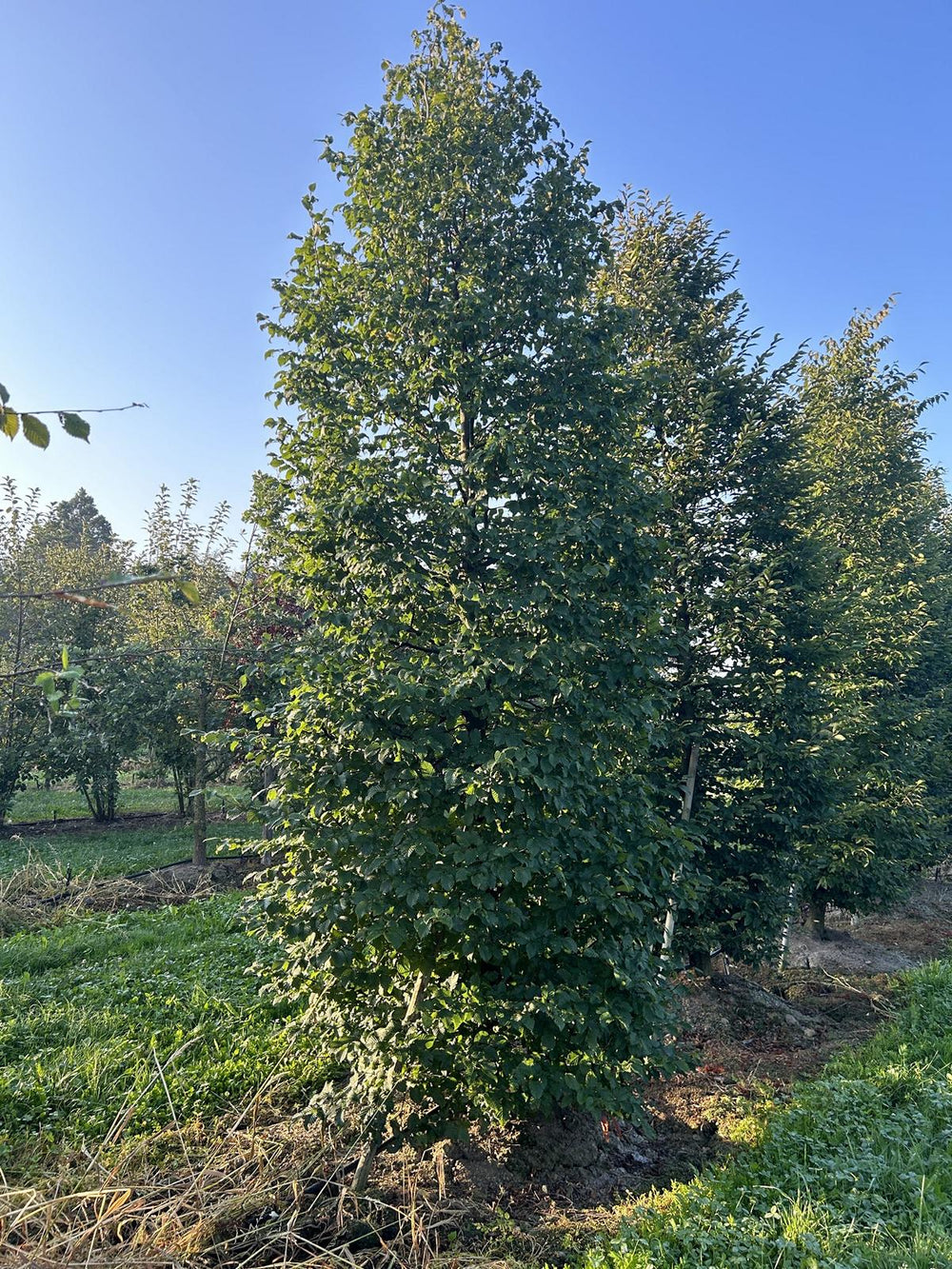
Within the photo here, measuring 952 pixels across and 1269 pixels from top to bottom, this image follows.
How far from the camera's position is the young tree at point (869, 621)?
9.77m

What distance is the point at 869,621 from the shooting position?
432 inches

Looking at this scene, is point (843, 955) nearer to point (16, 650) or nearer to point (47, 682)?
point (47, 682)

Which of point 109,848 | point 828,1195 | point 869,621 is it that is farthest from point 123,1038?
point 869,621

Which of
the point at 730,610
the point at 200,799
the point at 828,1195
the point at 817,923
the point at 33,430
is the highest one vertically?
the point at 730,610

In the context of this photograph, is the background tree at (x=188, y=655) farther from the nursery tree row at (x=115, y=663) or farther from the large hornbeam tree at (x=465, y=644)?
the large hornbeam tree at (x=465, y=644)

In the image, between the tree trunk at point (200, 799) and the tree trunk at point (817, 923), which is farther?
the tree trunk at point (817, 923)

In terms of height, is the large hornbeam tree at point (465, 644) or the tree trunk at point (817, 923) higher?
the large hornbeam tree at point (465, 644)

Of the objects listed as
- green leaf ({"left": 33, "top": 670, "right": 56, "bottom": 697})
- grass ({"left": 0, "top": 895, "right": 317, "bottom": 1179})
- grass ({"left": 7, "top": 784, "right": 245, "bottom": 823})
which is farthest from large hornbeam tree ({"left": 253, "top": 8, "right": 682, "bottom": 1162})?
grass ({"left": 7, "top": 784, "right": 245, "bottom": 823})

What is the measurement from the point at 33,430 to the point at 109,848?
14.2 metres

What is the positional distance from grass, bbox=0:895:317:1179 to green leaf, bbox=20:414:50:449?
162 inches

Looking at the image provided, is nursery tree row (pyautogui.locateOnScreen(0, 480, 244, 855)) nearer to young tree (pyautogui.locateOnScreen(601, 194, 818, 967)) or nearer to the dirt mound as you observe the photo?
young tree (pyautogui.locateOnScreen(601, 194, 818, 967))

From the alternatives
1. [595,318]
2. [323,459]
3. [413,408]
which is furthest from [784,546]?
[323,459]

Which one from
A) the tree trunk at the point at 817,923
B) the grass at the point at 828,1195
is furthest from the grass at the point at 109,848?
the tree trunk at the point at 817,923

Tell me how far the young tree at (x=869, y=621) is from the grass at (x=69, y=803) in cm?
1249
